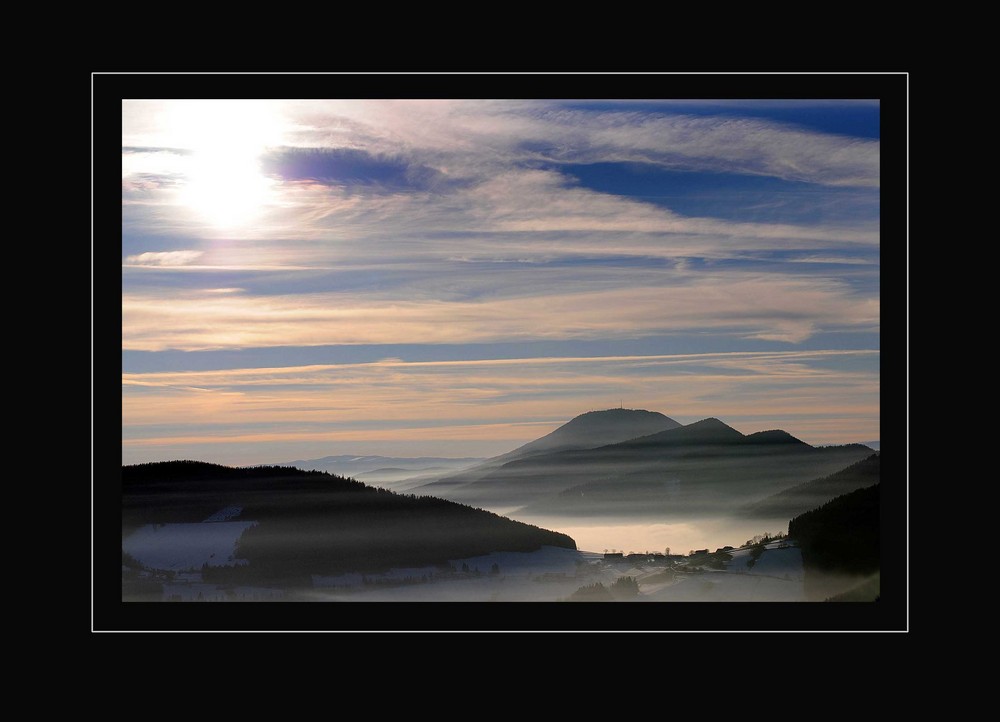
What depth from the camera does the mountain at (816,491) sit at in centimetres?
681

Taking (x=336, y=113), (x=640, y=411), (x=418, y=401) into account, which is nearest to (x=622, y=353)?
(x=640, y=411)

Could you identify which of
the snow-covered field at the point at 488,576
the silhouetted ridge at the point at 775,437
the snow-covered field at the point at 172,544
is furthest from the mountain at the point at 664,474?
the snow-covered field at the point at 172,544

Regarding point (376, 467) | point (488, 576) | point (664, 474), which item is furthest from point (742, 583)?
point (376, 467)

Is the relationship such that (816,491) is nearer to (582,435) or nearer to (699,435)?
(699,435)

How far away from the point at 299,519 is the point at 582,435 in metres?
1.83

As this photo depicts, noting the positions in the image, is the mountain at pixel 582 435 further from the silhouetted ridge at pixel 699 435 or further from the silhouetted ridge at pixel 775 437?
the silhouetted ridge at pixel 775 437

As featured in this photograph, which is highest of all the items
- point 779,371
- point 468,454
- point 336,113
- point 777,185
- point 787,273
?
point 336,113

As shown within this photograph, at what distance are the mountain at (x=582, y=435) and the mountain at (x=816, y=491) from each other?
Result: 793 millimetres

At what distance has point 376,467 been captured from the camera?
263 inches

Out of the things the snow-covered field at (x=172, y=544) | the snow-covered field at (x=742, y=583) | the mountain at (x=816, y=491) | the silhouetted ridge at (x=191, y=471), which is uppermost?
the silhouetted ridge at (x=191, y=471)
